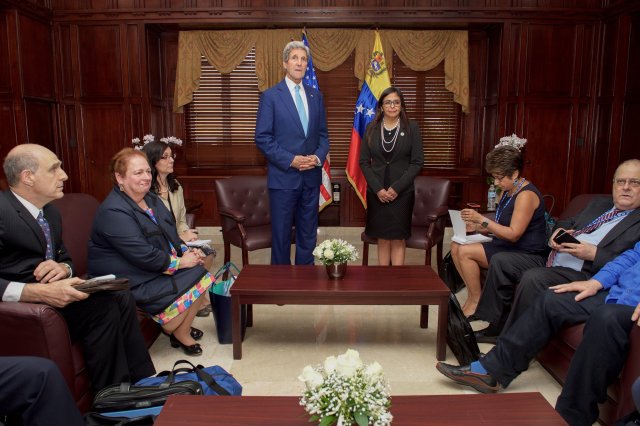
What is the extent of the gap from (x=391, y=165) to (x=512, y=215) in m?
1.11

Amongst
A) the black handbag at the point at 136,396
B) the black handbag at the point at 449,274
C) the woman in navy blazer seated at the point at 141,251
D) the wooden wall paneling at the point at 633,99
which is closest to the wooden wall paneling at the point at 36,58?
the woman in navy blazer seated at the point at 141,251

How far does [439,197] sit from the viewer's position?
4.83 meters

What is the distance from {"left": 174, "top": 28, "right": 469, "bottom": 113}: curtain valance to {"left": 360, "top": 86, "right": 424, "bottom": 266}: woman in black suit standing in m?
2.49

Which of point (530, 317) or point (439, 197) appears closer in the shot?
point (530, 317)

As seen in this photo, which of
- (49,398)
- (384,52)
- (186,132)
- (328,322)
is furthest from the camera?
(186,132)

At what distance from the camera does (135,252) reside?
2.75m

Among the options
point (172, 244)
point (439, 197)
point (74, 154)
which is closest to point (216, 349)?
point (172, 244)

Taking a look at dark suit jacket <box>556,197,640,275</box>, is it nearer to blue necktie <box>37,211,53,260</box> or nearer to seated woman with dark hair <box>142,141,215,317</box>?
seated woman with dark hair <box>142,141,215,317</box>

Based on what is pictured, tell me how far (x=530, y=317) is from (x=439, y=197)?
2.39 meters

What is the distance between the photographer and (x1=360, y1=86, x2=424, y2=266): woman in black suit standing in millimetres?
4027

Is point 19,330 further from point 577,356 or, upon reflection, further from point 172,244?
point 577,356

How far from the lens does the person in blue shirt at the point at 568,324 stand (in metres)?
2.17

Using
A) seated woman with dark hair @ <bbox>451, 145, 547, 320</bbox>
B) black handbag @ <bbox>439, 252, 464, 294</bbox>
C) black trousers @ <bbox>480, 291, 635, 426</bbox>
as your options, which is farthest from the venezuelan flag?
black trousers @ <bbox>480, 291, 635, 426</bbox>

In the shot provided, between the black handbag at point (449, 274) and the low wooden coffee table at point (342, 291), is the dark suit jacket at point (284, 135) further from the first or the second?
the black handbag at point (449, 274)
